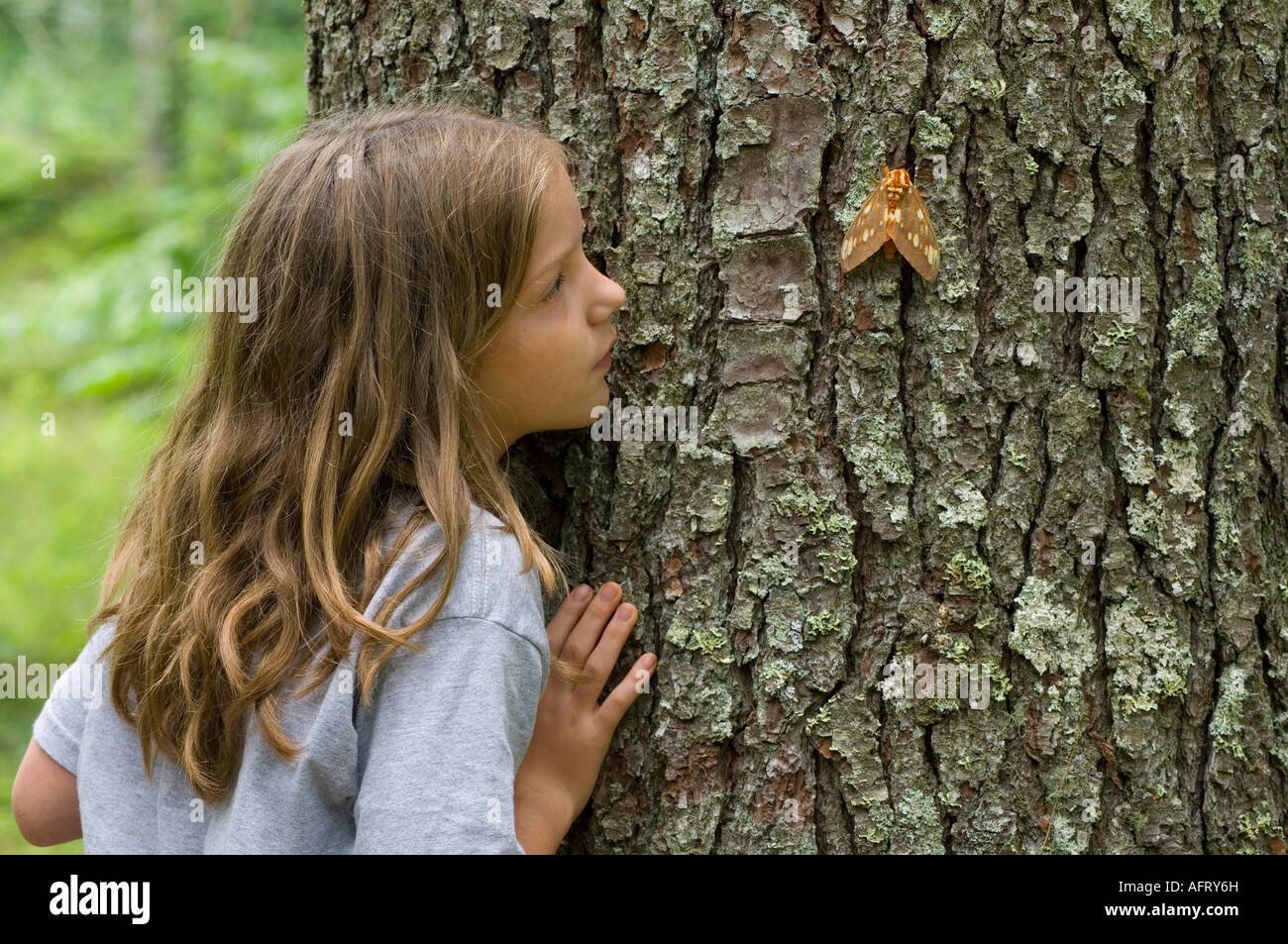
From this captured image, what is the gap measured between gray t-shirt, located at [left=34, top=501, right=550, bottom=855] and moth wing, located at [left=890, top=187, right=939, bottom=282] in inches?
29.9

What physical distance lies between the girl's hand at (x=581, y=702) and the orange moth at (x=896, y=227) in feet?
2.27

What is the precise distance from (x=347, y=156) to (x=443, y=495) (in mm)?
575

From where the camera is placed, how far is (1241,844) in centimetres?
172

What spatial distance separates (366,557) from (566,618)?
1.28 feet

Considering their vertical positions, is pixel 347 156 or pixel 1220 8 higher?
pixel 1220 8

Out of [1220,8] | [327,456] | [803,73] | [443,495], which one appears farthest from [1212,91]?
[327,456]

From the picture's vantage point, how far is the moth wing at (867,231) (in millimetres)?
1586

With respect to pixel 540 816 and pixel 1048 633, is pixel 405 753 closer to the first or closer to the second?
pixel 540 816

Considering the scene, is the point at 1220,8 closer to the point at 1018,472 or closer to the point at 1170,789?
the point at 1018,472

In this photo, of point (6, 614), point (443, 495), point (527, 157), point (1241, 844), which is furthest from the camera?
point (6, 614)

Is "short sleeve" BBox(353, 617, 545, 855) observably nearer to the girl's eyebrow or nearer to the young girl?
the young girl

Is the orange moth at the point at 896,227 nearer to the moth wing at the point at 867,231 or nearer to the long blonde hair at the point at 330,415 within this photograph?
the moth wing at the point at 867,231

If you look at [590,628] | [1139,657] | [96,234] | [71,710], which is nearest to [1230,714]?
[1139,657]

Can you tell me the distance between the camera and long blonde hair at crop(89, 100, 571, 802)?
1.51 meters
